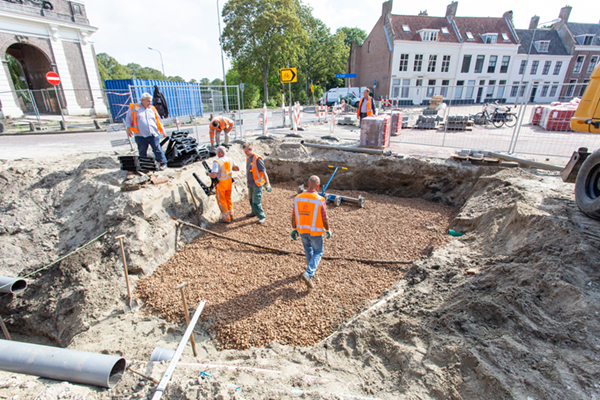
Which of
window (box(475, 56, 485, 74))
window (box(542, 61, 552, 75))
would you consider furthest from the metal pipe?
window (box(542, 61, 552, 75))

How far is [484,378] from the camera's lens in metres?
2.59

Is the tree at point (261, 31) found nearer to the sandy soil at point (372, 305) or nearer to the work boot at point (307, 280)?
the sandy soil at point (372, 305)

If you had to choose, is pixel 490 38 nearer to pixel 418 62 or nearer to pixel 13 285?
pixel 418 62

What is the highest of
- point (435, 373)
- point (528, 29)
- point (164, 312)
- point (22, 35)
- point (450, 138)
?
point (528, 29)

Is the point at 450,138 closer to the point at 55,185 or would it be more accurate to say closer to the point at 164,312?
the point at 164,312

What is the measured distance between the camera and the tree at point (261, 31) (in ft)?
101

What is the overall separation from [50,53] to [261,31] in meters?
18.6

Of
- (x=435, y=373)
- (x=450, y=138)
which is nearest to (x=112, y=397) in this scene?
(x=435, y=373)

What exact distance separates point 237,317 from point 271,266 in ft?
4.26

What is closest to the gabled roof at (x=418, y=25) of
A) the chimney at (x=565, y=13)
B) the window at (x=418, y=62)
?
the window at (x=418, y=62)

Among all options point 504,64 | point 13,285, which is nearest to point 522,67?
point 504,64

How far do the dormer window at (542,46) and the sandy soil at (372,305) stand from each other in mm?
40276

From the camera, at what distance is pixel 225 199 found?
6918 mm

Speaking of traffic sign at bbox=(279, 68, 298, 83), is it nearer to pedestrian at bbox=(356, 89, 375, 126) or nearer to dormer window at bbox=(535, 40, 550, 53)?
pedestrian at bbox=(356, 89, 375, 126)
